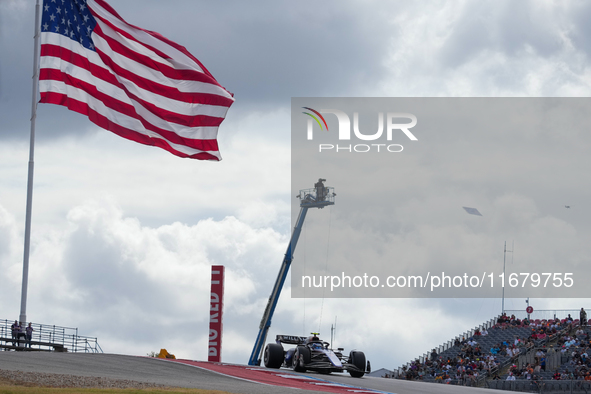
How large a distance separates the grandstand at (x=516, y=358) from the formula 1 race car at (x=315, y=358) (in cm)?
885

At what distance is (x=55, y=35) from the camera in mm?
19438

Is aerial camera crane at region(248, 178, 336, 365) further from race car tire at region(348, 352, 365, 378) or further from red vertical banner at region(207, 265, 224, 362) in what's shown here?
race car tire at region(348, 352, 365, 378)

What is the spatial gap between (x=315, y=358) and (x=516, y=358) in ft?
53.5

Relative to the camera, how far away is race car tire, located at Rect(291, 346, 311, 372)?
26.6 m

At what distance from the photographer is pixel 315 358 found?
88.4 ft

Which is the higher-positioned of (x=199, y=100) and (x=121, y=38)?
(x=121, y=38)

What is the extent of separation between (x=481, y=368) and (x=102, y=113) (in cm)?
2675

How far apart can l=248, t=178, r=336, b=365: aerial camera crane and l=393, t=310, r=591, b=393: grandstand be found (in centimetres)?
822

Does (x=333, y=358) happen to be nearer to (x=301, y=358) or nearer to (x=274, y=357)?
(x=301, y=358)

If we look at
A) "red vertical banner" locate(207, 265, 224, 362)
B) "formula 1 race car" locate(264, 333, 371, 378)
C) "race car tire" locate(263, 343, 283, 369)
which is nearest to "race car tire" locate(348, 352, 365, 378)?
"formula 1 race car" locate(264, 333, 371, 378)

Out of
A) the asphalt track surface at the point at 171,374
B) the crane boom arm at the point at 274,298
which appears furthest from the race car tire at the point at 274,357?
the crane boom arm at the point at 274,298

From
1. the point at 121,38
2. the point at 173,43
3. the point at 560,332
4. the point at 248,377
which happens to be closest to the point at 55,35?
the point at 121,38

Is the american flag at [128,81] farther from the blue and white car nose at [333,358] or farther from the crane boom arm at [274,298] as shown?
the crane boom arm at [274,298]

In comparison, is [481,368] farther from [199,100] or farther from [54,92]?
[54,92]
